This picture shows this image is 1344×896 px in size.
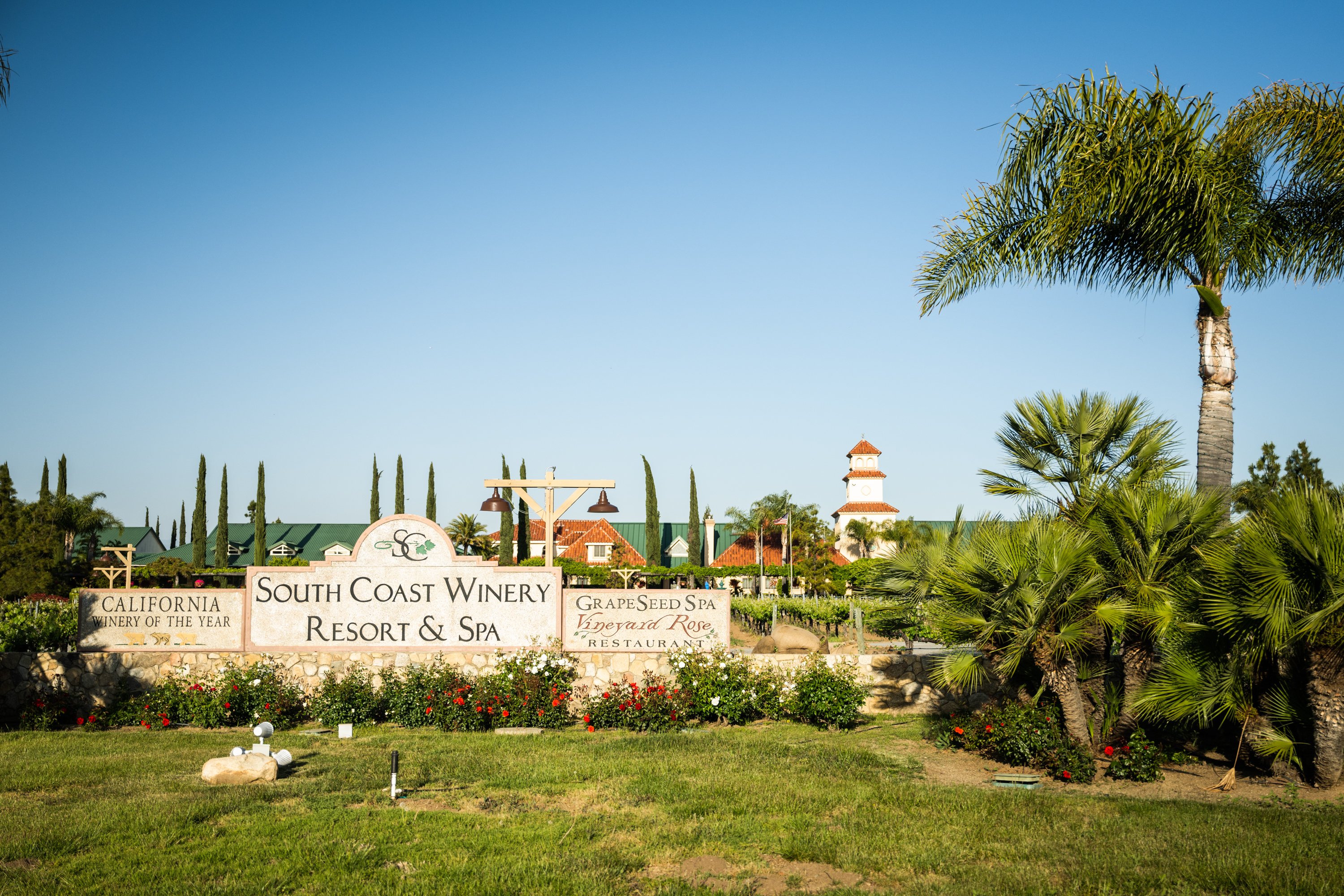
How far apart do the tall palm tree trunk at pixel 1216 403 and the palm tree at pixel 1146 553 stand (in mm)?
982

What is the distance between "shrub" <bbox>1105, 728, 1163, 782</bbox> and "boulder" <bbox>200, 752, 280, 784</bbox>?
347 inches

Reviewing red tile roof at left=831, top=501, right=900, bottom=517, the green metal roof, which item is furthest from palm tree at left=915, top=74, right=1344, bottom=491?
the green metal roof

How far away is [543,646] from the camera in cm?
1446

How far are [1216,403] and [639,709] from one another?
8.53 metres

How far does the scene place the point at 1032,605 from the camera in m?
9.96

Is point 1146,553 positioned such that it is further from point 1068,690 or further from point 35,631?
point 35,631

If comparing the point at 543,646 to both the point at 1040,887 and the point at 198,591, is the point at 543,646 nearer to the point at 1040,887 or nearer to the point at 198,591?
the point at 198,591

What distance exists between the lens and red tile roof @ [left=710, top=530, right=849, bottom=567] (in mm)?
69625

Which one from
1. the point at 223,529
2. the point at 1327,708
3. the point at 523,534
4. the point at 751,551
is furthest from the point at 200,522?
the point at 1327,708

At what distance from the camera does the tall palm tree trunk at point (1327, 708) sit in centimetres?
866

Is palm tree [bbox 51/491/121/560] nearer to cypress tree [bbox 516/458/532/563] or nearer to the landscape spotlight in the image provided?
cypress tree [bbox 516/458/532/563]

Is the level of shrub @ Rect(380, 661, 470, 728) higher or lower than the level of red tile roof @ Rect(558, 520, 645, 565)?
lower

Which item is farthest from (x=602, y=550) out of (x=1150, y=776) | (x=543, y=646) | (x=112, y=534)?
(x=1150, y=776)

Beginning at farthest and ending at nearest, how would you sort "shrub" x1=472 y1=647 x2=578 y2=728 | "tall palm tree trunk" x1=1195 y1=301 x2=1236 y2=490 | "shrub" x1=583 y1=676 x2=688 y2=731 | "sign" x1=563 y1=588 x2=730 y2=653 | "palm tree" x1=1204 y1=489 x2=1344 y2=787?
"sign" x1=563 y1=588 x2=730 y2=653, "shrub" x1=472 y1=647 x2=578 y2=728, "shrub" x1=583 y1=676 x2=688 y2=731, "tall palm tree trunk" x1=1195 y1=301 x2=1236 y2=490, "palm tree" x1=1204 y1=489 x2=1344 y2=787
